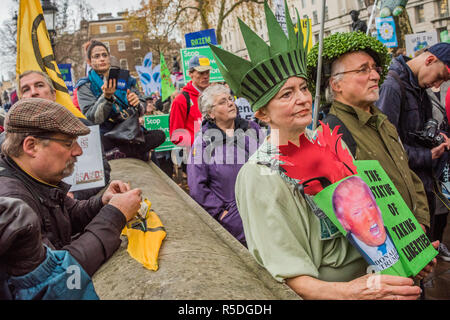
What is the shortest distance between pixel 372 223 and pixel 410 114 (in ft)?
7.54

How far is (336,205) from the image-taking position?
1441mm

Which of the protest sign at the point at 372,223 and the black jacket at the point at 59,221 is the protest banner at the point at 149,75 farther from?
the protest sign at the point at 372,223

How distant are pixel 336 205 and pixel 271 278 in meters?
0.53

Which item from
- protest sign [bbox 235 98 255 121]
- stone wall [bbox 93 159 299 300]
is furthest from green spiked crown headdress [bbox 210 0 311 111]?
protest sign [bbox 235 98 255 121]

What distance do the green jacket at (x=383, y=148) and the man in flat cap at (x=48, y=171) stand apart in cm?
143

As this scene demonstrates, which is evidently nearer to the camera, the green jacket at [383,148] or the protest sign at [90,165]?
the green jacket at [383,148]

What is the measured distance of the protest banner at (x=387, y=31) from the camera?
35.5 feet

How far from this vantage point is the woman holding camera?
4.40 metres

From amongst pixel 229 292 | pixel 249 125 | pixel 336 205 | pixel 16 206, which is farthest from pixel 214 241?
pixel 249 125

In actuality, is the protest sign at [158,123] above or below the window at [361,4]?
below

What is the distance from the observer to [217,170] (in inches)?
140

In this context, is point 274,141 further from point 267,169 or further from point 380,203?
point 380,203

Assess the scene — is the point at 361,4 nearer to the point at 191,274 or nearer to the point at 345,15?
the point at 345,15

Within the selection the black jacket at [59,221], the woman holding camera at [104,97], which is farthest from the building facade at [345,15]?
the black jacket at [59,221]
